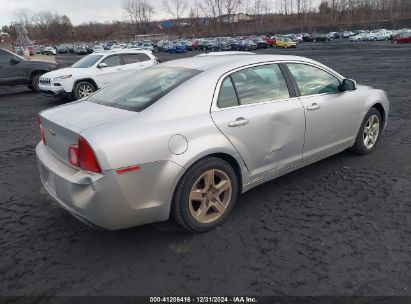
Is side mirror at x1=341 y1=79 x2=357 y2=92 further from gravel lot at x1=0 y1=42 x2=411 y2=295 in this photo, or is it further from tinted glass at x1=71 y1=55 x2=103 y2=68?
tinted glass at x1=71 y1=55 x2=103 y2=68

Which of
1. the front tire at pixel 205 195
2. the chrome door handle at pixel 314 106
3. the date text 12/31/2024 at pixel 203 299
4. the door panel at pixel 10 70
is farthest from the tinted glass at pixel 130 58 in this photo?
the date text 12/31/2024 at pixel 203 299

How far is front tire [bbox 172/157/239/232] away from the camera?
9.65 feet

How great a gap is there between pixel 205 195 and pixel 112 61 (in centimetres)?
867

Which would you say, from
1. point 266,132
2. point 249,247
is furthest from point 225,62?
point 249,247

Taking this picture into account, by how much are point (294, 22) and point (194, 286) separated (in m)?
107

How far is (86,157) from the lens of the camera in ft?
8.50

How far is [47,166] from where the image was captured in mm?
3020

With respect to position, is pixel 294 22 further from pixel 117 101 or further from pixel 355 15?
pixel 117 101

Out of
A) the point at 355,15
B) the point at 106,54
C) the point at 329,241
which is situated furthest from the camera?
the point at 355,15

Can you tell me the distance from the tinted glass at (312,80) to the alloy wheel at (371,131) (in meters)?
0.95

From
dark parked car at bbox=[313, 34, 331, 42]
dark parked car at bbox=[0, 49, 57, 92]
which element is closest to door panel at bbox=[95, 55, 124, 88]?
dark parked car at bbox=[0, 49, 57, 92]

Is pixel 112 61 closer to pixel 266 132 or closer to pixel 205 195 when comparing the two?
pixel 266 132

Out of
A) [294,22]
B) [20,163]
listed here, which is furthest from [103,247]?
[294,22]

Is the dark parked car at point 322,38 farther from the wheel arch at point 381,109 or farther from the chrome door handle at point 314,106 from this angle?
the chrome door handle at point 314,106
